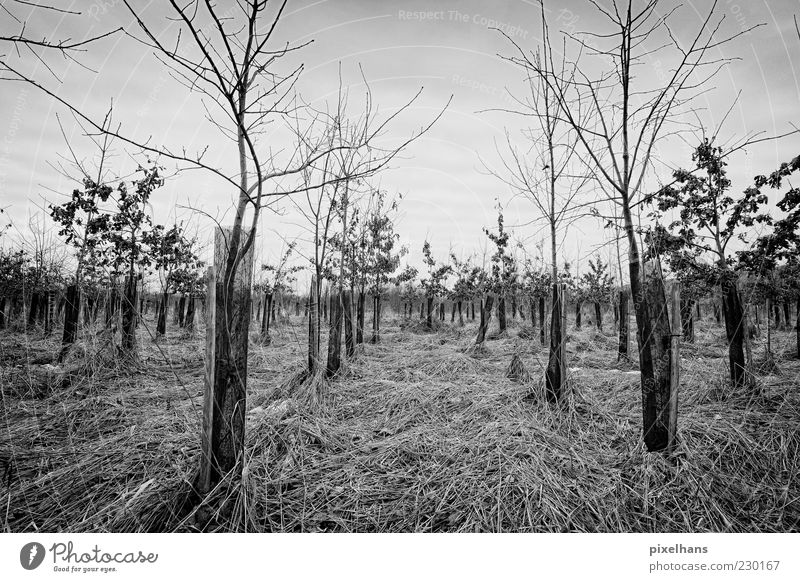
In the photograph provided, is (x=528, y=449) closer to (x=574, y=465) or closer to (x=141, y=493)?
(x=574, y=465)

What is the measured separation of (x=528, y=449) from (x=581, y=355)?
6.93 meters

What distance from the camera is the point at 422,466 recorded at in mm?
2475

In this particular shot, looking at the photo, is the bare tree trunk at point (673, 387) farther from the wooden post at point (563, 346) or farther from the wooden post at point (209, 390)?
the wooden post at point (209, 390)

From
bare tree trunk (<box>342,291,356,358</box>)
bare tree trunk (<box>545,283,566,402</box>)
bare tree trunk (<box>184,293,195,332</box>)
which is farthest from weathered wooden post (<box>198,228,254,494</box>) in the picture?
bare tree trunk (<box>184,293,195,332</box>)

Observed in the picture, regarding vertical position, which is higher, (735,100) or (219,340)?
(735,100)

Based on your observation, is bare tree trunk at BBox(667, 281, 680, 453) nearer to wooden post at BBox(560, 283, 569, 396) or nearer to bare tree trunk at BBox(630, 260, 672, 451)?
bare tree trunk at BBox(630, 260, 672, 451)

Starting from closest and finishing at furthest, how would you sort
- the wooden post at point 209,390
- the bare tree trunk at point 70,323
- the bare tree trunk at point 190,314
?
the wooden post at point 209,390
the bare tree trunk at point 70,323
the bare tree trunk at point 190,314

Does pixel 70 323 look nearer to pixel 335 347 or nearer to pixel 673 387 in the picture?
pixel 335 347

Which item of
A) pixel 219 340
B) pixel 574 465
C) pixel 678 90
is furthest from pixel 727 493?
pixel 219 340

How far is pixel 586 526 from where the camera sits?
1.90 m

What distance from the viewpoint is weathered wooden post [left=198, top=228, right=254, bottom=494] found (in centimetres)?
185
